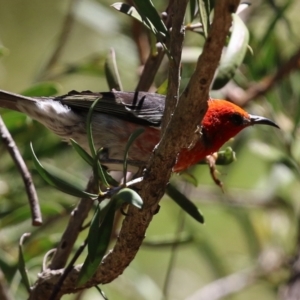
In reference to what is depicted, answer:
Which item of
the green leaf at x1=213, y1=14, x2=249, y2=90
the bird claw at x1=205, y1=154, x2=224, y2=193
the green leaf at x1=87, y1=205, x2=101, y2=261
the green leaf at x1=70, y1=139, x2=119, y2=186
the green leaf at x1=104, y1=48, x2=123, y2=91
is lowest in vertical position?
the bird claw at x1=205, y1=154, x2=224, y2=193

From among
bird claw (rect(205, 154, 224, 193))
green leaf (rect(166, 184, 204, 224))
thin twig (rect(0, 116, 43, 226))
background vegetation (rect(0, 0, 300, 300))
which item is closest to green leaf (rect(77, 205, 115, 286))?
thin twig (rect(0, 116, 43, 226))

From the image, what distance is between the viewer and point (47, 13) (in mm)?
5762

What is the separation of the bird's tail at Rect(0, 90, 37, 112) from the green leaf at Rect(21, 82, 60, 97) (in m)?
0.05

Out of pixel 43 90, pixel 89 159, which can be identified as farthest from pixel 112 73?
pixel 89 159

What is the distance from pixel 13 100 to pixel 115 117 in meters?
0.43

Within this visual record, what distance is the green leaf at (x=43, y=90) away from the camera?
2688 mm

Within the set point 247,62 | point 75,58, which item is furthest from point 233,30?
point 75,58

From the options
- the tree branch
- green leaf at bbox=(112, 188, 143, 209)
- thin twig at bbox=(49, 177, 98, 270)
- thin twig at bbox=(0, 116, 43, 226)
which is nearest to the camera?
the tree branch

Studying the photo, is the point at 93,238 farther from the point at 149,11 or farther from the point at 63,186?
the point at 149,11

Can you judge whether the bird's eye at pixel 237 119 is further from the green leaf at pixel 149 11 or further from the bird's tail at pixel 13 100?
the green leaf at pixel 149 11

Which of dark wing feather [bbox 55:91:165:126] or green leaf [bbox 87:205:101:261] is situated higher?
green leaf [bbox 87:205:101:261]

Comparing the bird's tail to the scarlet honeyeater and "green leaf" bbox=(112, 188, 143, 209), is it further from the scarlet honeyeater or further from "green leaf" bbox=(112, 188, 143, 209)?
"green leaf" bbox=(112, 188, 143, 209)

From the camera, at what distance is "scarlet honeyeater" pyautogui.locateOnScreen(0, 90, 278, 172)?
108 inches

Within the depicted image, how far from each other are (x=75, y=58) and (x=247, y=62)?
2888 mm
